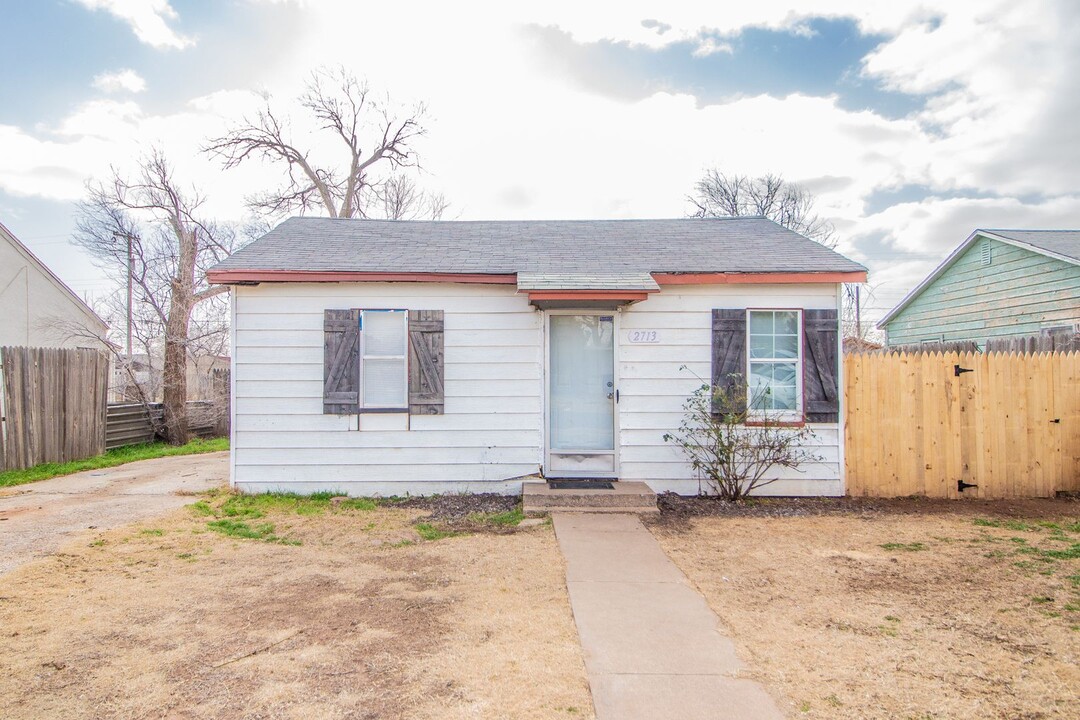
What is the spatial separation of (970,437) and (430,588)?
23.9ft

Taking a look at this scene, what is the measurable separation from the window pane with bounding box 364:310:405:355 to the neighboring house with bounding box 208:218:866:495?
0.06 feet

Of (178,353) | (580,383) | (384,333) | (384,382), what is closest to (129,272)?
(178,353)

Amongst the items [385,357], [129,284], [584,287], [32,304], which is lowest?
[385,357]

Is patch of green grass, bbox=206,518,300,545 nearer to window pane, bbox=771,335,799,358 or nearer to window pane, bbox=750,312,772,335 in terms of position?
window pane, bbox=750,312,772,335

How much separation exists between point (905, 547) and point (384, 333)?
621cm

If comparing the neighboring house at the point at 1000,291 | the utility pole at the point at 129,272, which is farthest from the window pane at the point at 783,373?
the utility pole at the point at 129,272

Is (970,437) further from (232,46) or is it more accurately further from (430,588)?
(232,46)

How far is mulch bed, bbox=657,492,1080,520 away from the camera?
6730mm

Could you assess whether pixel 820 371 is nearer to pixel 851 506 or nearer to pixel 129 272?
pixel 851 506

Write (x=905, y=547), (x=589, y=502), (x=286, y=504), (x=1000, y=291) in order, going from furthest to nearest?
(x=1000, y=291)
(x=286, y=504)
(x=589, y=502)
(x=905, y=547)

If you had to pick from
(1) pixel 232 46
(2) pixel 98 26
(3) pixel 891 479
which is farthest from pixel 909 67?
(2) pixel 98 26

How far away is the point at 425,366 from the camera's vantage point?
7258mm

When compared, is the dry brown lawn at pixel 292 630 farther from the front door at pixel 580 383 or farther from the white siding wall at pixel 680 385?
the white siding wall at pixel 680 385

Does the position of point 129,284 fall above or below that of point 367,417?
above
